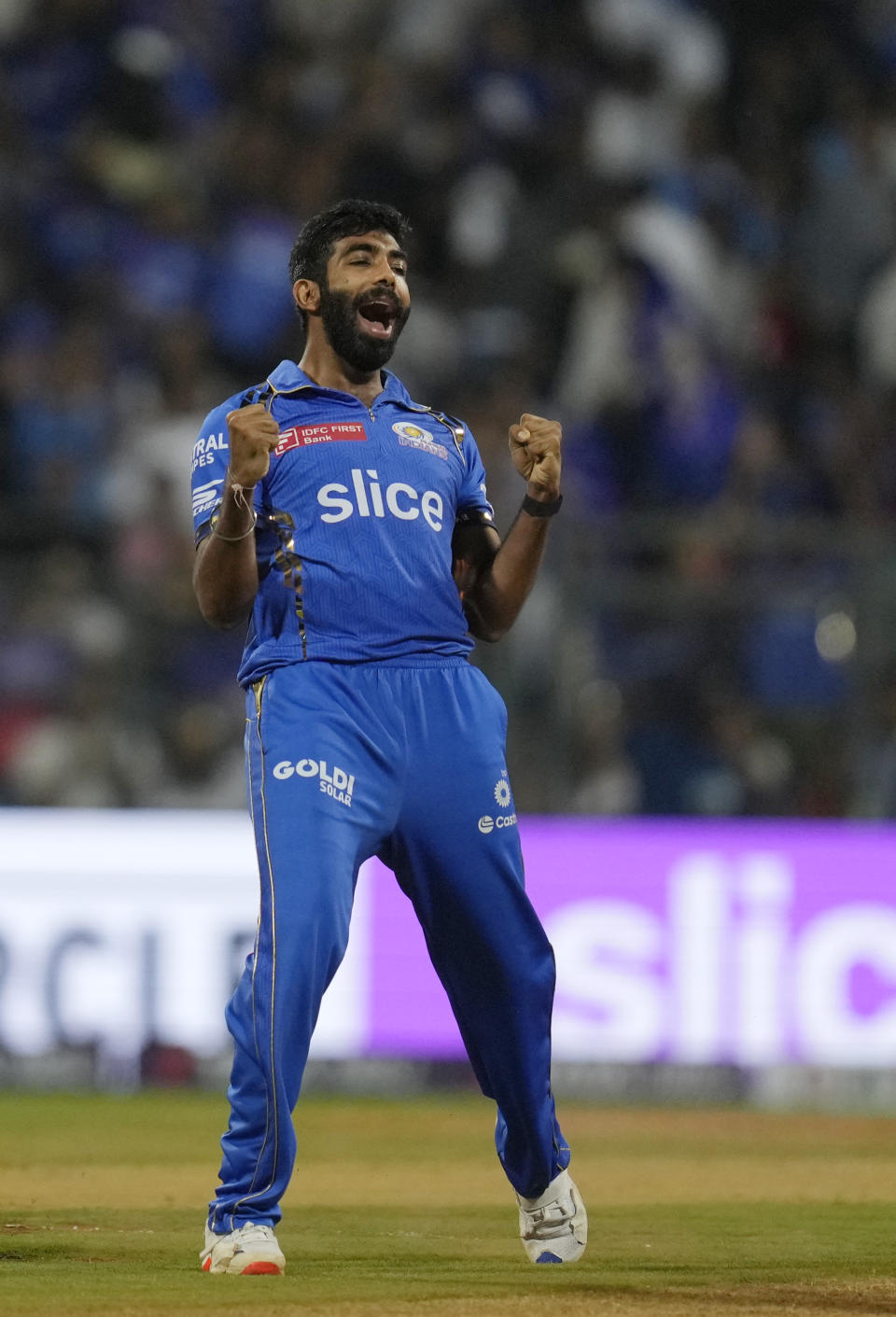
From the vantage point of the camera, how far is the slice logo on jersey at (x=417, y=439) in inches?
214

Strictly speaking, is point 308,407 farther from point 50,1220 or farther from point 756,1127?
point 756,1127

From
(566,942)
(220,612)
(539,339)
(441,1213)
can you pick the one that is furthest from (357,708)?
(539,339)

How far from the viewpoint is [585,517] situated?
1184 centimetres

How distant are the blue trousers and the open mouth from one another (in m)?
0.82

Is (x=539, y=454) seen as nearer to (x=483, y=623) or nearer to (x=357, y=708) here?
(x=483, y=623)

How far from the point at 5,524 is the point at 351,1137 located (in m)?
4.06

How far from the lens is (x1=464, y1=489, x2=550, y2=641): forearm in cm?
543

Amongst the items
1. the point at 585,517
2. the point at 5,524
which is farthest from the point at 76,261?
the point at 585,517

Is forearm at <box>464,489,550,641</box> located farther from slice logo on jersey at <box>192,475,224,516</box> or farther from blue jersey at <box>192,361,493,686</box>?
slice logo on jersey at <box>192,475,224,516</box>

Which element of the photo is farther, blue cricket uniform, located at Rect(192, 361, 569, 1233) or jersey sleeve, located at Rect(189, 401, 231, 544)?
jersey sleeve, located at Rect(189, 401, 231, 544)

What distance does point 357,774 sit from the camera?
5.04 metres

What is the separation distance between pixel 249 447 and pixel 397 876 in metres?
1.07

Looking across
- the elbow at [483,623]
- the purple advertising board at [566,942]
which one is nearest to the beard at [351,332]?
the elbow at [483,623]

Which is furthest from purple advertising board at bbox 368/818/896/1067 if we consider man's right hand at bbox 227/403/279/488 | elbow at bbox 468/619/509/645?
man's right hand at bbox 227/403/279/488
